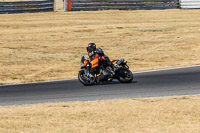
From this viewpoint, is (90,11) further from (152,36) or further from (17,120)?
(17,120)

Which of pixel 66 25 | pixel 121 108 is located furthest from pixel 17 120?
pixel 66 25

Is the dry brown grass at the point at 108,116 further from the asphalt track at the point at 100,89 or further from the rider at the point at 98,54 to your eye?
the rider at the point at 98,54

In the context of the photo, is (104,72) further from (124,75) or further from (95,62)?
(124,75)

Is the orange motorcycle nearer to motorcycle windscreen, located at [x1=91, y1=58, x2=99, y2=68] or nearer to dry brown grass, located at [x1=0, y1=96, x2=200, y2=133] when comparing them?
motorcycle windscreen, located at [x1=91, y1=58, x2=99, y2=68]

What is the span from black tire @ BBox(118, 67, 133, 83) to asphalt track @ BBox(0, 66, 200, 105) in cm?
18

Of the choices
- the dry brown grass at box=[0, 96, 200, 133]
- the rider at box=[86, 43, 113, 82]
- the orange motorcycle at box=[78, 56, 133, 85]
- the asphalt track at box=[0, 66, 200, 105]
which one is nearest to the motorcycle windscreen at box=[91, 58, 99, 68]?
the orange motorcycle at box=[78, 56, 133, 85]

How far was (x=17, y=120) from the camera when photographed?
34.8ft

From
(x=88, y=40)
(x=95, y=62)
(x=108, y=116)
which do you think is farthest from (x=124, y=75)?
(x=88, y=40)

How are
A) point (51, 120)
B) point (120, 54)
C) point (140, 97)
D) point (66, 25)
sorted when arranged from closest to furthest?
point (51, 120) → point (140, 97) → point (120, 54) → point (66, 25)

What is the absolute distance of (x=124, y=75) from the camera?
15672 millimetres

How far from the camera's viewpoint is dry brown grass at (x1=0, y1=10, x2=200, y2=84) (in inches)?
852

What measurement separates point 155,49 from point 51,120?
54.8 feet

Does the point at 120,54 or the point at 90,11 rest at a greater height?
the point at 90,11

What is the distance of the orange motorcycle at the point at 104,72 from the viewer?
Answer: 1556 cm
